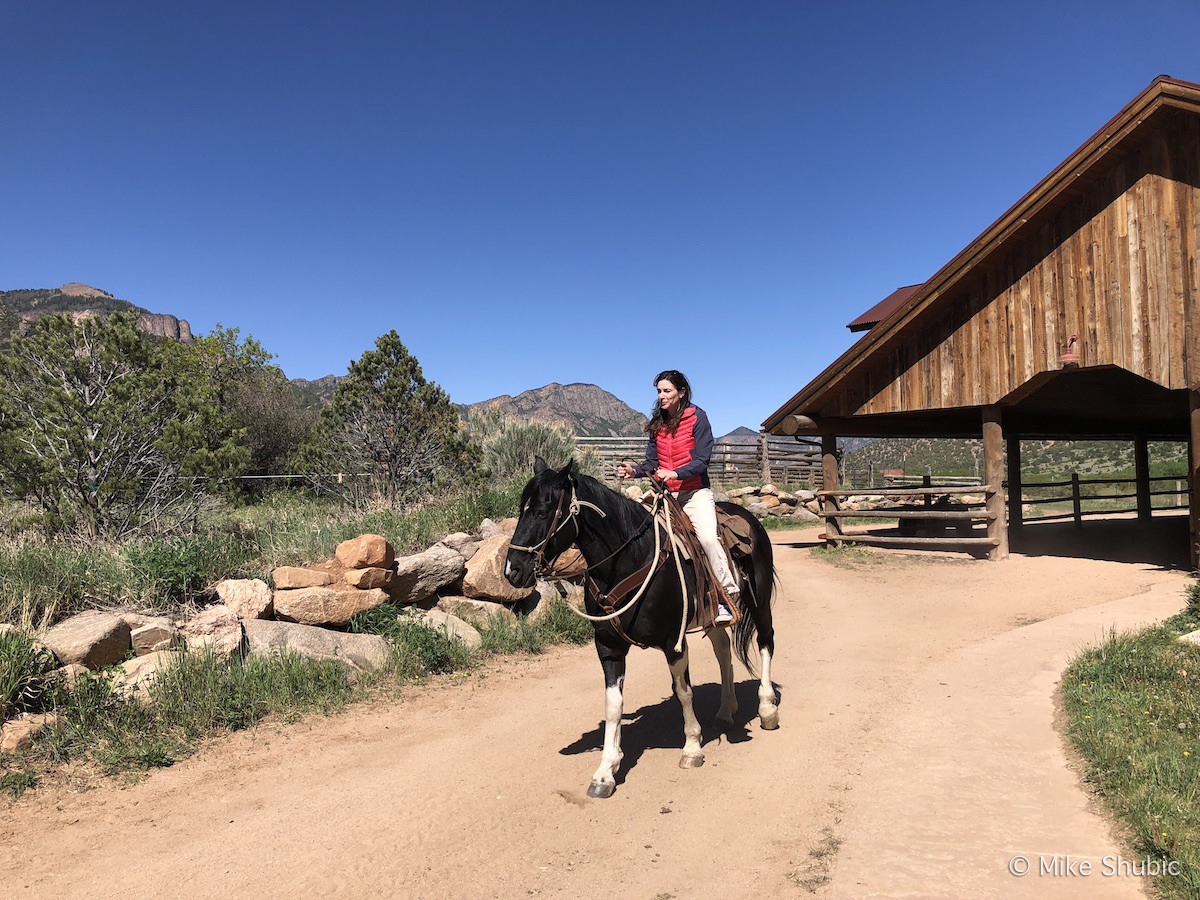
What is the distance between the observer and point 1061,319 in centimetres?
1306

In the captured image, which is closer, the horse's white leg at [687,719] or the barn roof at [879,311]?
the horse's white leg at [687,719]

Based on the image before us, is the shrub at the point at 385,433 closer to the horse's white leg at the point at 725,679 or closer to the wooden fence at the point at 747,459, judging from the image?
the horse's white leg at the point at 725,679


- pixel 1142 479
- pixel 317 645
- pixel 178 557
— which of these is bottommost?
pixel 317 645

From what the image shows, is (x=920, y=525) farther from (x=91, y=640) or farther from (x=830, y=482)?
(x=91, y=640)

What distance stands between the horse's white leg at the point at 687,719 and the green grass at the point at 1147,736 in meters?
2.51

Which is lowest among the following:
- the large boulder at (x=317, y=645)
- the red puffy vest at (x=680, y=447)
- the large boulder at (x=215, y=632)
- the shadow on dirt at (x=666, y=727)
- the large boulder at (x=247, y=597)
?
the shadow on dirt at (x=666, y=727)

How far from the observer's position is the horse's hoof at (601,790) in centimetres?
471

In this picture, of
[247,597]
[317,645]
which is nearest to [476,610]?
[317,645]

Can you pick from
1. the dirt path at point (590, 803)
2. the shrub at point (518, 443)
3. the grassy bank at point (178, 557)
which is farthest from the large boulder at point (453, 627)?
the shrub at point (518, 443)

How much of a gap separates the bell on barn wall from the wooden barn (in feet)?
0.08

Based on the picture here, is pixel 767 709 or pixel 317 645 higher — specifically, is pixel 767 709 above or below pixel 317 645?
below

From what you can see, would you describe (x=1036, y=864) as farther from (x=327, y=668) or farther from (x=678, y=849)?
(x=327, y=668)

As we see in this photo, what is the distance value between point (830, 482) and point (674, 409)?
481 inches

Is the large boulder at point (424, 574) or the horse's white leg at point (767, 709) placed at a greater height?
the large boulder at point (424, 574)
